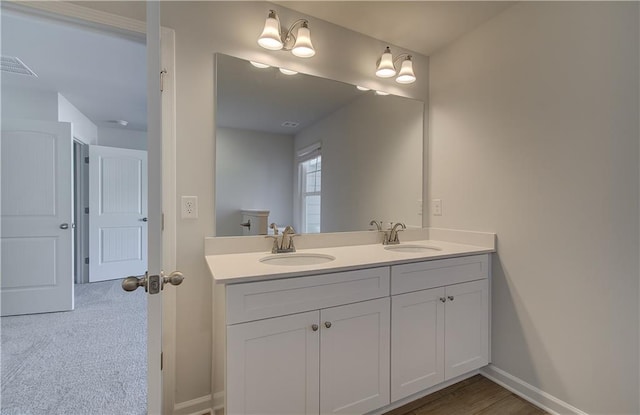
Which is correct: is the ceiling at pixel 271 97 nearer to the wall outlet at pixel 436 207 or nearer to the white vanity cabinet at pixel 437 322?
the wall outlet at pixel 436 207

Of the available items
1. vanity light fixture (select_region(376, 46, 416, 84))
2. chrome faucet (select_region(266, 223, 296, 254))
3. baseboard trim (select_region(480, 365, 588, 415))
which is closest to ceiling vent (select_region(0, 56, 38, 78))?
chrome faucet (select_region(266, 223, 296, 254))

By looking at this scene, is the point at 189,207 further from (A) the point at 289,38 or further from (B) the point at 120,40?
(B) the point at 120,40

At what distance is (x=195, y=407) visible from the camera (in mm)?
1556

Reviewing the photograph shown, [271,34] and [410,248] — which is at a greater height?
[271,34]

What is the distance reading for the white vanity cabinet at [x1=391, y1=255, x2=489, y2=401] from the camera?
5.07 ft

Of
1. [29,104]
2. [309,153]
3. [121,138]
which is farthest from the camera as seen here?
[121,138]

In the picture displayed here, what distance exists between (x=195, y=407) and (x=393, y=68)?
2355 mm

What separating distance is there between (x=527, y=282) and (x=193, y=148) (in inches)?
79.9

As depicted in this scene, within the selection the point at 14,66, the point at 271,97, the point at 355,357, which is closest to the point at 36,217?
the point at 14,66

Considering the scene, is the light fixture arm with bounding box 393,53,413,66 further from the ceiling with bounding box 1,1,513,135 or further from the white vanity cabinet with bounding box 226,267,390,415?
the white vanity cabinet with bounding box 226,267,390,415

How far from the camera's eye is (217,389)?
141cm

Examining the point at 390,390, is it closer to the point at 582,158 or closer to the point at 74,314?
the point at 582,158

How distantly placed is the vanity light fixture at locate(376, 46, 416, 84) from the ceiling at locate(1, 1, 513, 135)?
0.44ft

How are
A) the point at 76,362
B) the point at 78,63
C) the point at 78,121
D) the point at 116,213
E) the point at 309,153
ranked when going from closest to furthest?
the point at 309,153 < the point at 76,362 < the point at 78,63 < the point at 78,121 < the point at 116,213
